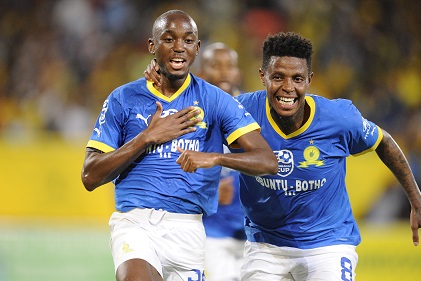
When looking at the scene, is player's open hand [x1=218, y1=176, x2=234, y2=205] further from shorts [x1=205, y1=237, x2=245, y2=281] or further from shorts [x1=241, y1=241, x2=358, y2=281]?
shorts [x1=241, y1=241, x2=358, y2=281]

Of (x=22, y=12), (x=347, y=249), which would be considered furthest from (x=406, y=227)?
(x=22, y=12)

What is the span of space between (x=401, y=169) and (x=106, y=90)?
733 centimetres

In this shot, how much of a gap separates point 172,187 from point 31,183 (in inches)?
242

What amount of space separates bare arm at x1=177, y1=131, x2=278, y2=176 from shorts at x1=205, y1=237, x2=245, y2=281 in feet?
6.94

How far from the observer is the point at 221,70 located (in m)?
7.08

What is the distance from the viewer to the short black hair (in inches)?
208

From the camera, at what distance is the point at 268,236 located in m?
5.55

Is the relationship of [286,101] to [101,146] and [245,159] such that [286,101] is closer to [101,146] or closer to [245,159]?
[245,159]

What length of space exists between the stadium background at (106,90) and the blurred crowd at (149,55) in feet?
0.06

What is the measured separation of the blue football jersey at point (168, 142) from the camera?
189 inches

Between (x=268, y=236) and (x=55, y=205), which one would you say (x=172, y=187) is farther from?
(x=55, y=205)

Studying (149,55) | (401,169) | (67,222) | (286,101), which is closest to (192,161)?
(286,101)

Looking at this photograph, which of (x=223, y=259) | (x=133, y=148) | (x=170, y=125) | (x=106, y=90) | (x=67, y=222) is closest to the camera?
(x=133, y=148)

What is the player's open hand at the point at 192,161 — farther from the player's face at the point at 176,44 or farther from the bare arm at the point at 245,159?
the player's face at the point at 176,44
